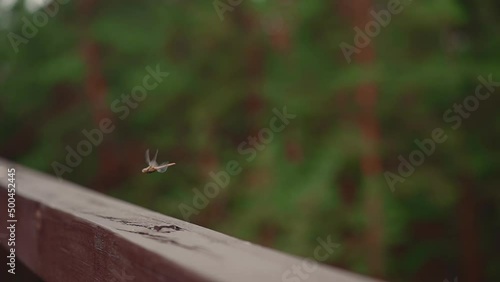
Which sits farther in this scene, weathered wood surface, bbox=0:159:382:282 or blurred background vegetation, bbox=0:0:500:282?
blurred background vegetation, bbox=0:0:500:282

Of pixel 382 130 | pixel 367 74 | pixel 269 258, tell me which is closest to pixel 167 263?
pixel 269 258

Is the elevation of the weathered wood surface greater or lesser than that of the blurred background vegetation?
greater

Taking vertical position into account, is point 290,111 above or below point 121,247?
below

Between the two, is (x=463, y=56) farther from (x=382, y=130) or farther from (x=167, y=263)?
(x=167, y=263)

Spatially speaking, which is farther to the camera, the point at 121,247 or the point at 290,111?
the point at 290,111
